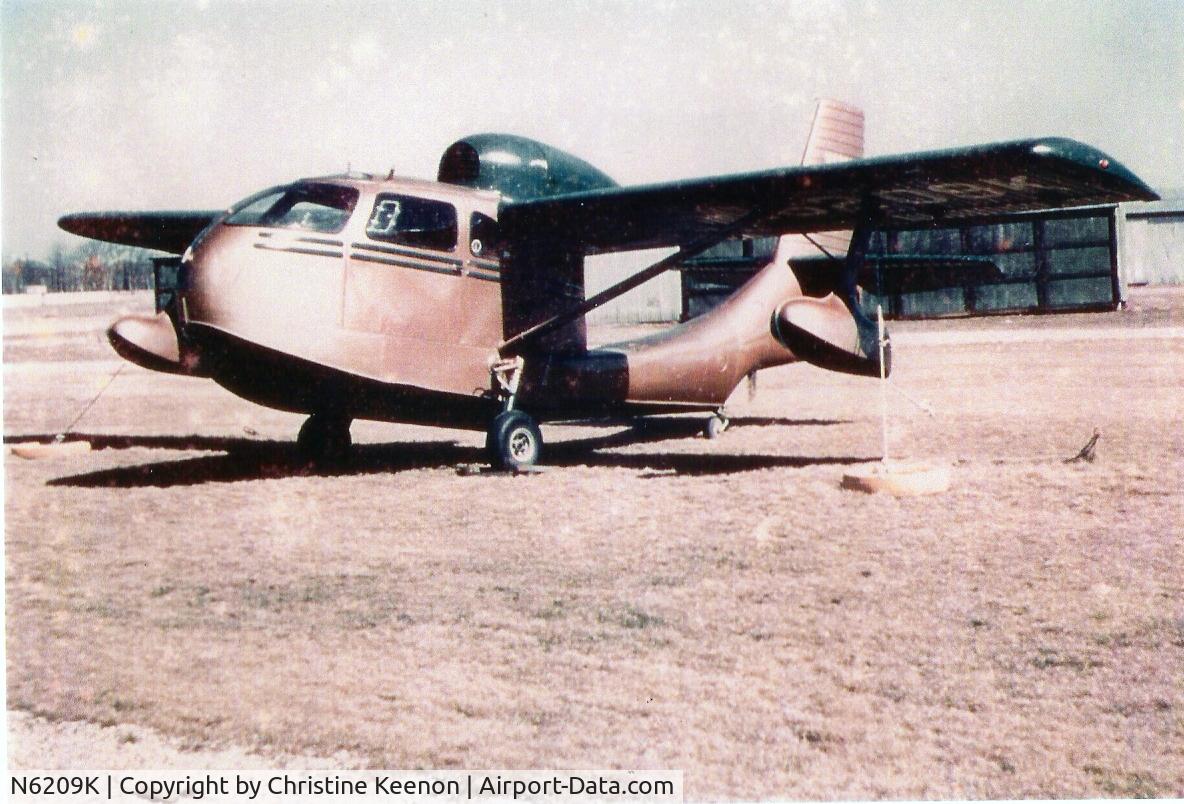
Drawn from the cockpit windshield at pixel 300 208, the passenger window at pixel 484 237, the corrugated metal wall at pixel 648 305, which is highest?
the cockpit windshield at pixel 300 208

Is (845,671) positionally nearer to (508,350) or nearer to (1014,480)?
(1014,480)

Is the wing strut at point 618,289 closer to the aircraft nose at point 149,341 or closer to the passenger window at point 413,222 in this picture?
the passenger window at point 413,222

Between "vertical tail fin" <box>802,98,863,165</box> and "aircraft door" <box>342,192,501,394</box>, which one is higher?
"vertical tail fin" <box>802,98,863,165</box>

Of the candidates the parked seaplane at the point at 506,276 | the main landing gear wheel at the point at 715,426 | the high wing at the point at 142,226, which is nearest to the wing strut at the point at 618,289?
the parked seaplane at the point at 506,276

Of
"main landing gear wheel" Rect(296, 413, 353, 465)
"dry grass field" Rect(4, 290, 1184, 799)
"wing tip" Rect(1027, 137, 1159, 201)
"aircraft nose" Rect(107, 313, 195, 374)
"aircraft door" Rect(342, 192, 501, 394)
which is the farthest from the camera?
"main landing gear wheel" Rect(296, 413, 353, 465)

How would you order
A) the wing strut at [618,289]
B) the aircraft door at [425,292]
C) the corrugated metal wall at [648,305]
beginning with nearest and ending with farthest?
the aircraft door at [425,292] → the wing strut at [618,289] → the corrugated metal wall at [648,305]

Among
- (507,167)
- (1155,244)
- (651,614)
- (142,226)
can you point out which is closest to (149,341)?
(507,167)

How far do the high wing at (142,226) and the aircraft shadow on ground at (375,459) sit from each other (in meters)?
2.63

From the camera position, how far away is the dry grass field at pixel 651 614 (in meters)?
3.60

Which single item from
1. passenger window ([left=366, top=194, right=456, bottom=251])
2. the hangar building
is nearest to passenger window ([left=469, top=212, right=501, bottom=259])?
passenger window ([left=366, top=194, right=456, bottom=251])

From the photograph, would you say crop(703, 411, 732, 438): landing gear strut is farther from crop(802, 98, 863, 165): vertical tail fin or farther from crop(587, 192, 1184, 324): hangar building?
crop(587, 192, 1184, 324): hangar building

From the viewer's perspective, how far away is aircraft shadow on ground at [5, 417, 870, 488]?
10023mm

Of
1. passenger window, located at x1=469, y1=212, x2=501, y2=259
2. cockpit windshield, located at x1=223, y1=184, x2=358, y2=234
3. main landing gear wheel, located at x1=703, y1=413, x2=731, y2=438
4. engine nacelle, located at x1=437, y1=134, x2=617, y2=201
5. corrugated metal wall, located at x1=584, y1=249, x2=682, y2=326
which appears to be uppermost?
engine nacelle, located at x1=437, y1=134, x2=617, y2=201

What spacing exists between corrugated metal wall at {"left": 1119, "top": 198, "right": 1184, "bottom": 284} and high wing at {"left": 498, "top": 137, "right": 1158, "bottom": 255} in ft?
87.4
